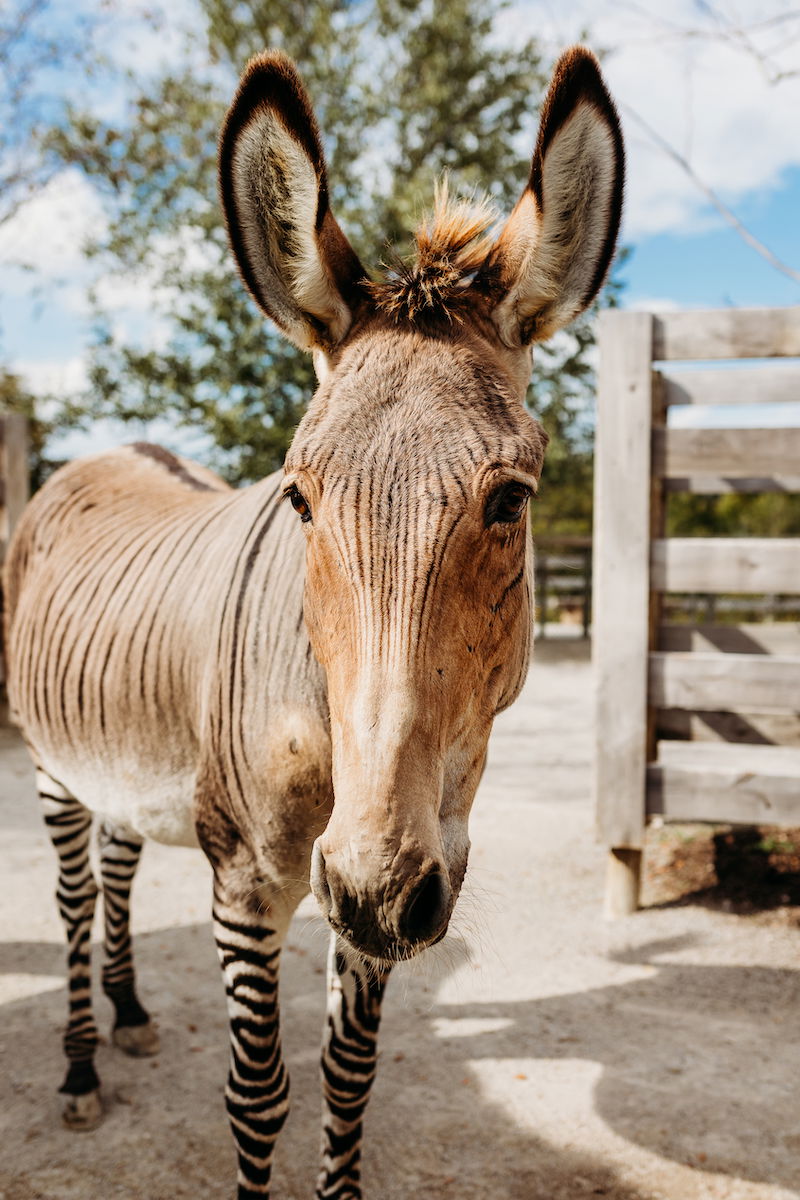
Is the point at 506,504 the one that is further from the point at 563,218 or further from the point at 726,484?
the point at 726,484

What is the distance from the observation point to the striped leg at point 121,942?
12.9ft

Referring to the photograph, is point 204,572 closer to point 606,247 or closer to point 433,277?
point 433,277

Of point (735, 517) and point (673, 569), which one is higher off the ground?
point (735, 517)

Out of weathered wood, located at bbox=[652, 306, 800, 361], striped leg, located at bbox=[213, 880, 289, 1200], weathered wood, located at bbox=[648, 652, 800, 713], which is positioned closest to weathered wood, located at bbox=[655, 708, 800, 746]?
weathered wood, located at bbox=[648, 652, 800, 713]

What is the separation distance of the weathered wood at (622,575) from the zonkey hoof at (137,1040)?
2765 millimetres

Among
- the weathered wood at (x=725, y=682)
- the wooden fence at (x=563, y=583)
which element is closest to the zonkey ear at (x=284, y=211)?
the weathered wood at (x=725, y=682)

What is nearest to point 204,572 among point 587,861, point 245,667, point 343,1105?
point 245,667

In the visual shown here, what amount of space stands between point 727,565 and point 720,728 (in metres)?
1.10

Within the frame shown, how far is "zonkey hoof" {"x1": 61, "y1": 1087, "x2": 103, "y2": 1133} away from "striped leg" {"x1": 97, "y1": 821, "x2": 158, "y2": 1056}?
0.47 meters

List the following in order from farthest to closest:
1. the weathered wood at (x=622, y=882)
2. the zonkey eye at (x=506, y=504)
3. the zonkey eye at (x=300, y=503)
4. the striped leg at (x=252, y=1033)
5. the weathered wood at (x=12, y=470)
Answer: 1. the weathered wood at (x=12, y=470)
2. the weathered wood at (x=622, y=882)
3. the striped leg at (x=252, y=1033)
4. the zonkey eye at (x=300, y=503)
5. the zonkey eye at (x=506, y=504)

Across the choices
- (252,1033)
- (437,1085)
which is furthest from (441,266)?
(437,1085)

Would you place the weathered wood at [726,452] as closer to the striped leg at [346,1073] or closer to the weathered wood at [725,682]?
the weathered wood at [725,682]

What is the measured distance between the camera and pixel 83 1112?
339cm

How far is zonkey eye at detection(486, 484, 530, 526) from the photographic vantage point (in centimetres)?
168
